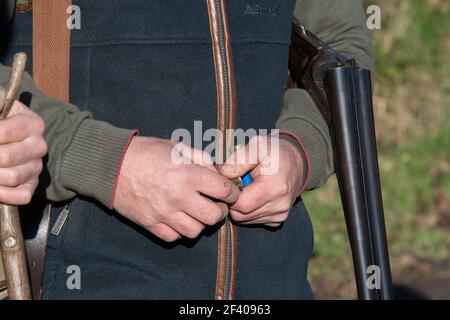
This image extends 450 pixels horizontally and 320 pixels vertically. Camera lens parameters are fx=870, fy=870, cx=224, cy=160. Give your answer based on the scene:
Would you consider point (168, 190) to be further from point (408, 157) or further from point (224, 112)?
point (408, 157)

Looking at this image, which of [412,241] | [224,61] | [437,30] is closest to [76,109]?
[224,61]

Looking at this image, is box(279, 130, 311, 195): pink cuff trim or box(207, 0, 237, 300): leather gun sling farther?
box(279, 130, 311, 195): pink cuff trim

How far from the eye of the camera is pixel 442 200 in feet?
22.4

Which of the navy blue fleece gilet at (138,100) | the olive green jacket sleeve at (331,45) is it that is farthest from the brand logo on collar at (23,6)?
the olive green jacket sleeve at (331,45)

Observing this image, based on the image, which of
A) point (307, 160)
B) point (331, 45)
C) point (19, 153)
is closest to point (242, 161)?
point (307, 160)

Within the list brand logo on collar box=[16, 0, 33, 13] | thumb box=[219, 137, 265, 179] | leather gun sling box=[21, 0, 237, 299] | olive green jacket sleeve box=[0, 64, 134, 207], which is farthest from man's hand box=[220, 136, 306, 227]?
brand logo on collar box=[16, 0, 33, 13]

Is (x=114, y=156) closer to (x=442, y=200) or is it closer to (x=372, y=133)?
(x=372, y=133)

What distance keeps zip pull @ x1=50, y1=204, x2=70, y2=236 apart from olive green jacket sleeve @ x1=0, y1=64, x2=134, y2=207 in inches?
3.8

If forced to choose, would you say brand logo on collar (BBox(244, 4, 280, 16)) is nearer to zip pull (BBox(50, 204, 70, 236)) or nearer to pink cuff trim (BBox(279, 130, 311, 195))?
pink cuff trim (BBox(279, 130, 311, 195))

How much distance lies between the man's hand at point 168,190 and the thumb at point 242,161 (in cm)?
5

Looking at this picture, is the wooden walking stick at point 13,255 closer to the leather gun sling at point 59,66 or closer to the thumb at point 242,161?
the leather gun sling at point 59,66

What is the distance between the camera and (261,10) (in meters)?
2.59

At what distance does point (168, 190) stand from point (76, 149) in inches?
10.8

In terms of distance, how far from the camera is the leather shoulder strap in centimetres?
233
